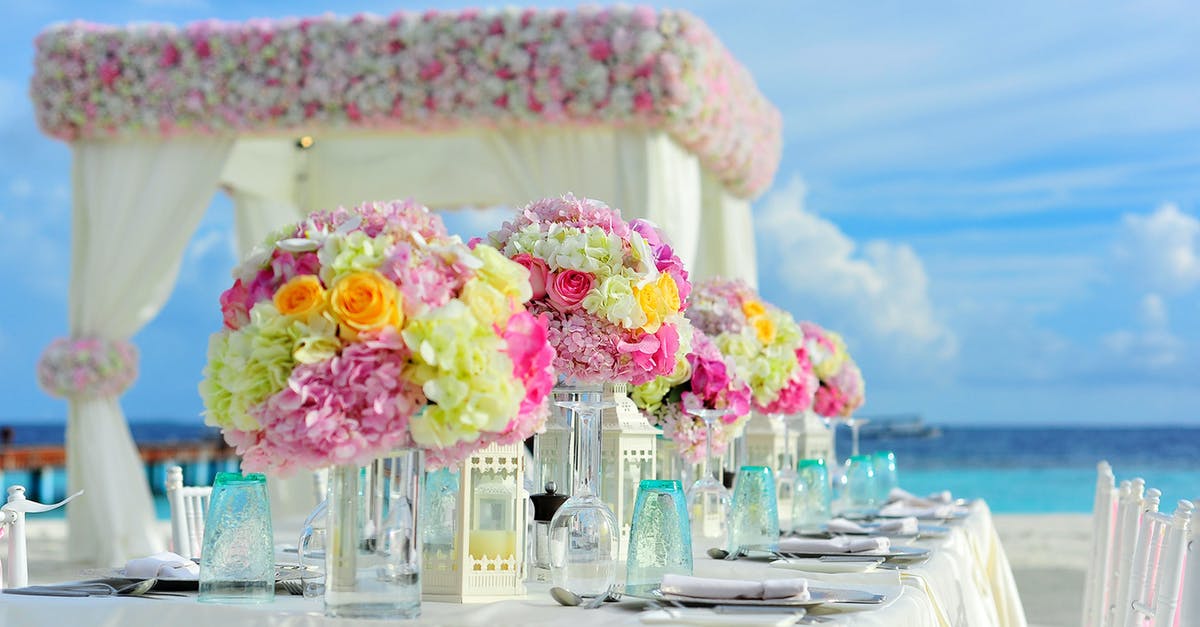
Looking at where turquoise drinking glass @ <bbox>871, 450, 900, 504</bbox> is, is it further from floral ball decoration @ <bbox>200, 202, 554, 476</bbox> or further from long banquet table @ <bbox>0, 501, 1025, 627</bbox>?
floral ball decoration @ <bbox>200, 202, 554, 476</bbox>

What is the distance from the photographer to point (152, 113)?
701 centimetres

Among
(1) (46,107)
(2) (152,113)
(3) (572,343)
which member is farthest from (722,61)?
(3) (572,343)

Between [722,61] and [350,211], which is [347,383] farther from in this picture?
[722,61]

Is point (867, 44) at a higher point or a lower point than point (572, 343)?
higher

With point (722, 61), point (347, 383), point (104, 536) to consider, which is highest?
point (722, 61)

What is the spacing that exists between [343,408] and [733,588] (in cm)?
63

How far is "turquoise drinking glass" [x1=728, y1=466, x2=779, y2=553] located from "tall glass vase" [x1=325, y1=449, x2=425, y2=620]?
3.34ft

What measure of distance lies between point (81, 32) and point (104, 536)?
256 cm

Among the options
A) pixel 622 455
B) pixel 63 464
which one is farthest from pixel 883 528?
pixel 63 464

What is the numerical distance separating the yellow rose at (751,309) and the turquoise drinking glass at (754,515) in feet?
3.25

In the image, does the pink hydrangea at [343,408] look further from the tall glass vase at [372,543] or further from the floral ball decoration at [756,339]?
the floral ball decoration at [756,339]

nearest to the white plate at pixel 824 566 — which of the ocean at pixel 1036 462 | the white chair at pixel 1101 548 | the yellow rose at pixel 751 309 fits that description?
the yellow rose at pixel 751 309

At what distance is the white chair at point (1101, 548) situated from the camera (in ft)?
12.5

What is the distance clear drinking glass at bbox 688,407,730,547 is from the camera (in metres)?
2.95
